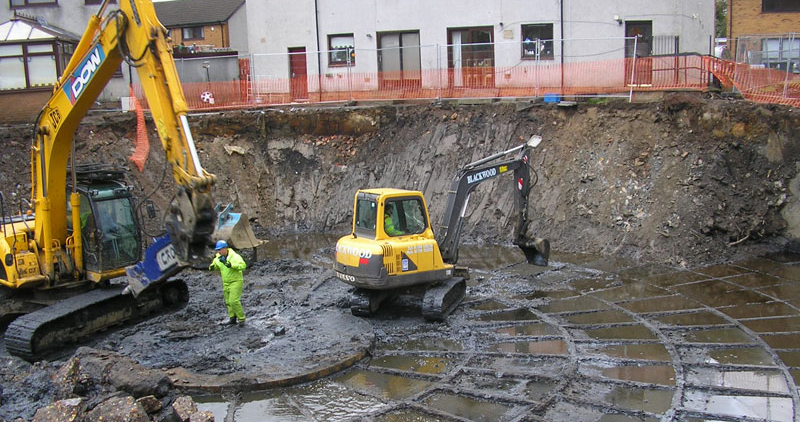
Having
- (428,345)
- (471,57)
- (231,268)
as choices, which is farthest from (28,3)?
(428,345)

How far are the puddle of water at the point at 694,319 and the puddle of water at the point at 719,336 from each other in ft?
1.11

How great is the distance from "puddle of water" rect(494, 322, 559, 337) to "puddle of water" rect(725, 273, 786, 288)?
16.5 ft

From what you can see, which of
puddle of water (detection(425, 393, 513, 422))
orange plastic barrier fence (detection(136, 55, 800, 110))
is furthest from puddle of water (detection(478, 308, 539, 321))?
orange plastic barrier fence (detection(136, 55, 800, 110))

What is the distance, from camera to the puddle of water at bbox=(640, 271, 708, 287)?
1383 centimetres

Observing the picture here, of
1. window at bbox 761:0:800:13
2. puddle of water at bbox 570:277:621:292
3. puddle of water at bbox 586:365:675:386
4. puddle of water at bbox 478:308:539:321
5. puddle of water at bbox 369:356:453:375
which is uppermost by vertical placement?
window at bbox 761:0:800:13

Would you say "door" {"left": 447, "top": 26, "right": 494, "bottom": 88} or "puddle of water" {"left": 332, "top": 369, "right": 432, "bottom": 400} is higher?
"door" {"left": 447, "top": 26, "right": 494, "bottom": 88}

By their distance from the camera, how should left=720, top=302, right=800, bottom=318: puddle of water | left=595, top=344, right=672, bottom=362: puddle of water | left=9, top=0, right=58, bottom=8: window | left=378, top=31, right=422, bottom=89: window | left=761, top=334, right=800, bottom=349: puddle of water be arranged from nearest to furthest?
left=595, top=344, right=672, bottom=362: puddle of water → left=761, top=334, right=800, bottom=349: puddle of water → left=720, top=302, right=800, bottom=318: puddle of water → left=378, top=31, right=422, bottom=89: window → left=9, top=0, right=58, bottom=8: window

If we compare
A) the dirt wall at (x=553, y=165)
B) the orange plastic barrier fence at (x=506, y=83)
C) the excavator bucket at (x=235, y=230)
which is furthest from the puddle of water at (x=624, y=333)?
the orange plastic barrier fence at (x=506, y=83)

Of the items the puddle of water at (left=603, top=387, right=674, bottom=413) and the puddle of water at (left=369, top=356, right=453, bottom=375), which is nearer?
the puddle of water at (left=603, top=387, right=674, bottom=413)

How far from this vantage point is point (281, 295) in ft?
44.2

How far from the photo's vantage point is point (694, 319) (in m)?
11.5

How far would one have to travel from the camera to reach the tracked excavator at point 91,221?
813 cm

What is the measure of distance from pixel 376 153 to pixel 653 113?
27.5ft

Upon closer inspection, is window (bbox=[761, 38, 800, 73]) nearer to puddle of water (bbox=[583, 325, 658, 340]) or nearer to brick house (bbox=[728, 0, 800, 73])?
brick house (bbox=[728, 0, 800, 73])
